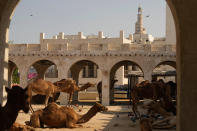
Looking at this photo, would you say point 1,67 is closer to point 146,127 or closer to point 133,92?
point 146,127

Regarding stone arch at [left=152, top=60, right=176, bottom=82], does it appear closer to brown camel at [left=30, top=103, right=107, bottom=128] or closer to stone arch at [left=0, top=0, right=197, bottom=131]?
brown camel at [left=30, top=103, right=107, bottom=128]

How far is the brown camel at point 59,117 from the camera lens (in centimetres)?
1270

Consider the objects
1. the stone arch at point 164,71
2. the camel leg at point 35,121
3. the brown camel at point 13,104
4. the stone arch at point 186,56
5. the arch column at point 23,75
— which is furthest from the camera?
the stone arch at point 164,71

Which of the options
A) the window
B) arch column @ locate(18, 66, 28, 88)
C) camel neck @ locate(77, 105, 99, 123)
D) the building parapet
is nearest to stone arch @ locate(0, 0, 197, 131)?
camel neck @ locate(77, 105, 99, 123)

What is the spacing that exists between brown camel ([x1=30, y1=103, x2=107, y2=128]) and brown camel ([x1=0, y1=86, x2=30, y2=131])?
672cm

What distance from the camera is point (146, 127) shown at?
701 centimetres

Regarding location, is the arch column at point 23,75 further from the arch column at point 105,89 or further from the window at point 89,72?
the window at point 89,72

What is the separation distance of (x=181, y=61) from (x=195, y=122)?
4.29 feet

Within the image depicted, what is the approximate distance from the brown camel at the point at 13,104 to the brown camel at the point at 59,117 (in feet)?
22.1

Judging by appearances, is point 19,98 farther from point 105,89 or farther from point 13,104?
point 105,89

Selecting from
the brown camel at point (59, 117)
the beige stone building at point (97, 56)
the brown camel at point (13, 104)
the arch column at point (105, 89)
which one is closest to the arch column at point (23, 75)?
the beige stone building at point (97, 56)

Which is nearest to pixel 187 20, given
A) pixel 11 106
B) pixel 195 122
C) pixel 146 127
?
pixel 195 122

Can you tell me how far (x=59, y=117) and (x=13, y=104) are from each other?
23.0ft

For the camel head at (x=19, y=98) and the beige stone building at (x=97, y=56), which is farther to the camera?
the beige stone building at (x=97, y=56)
